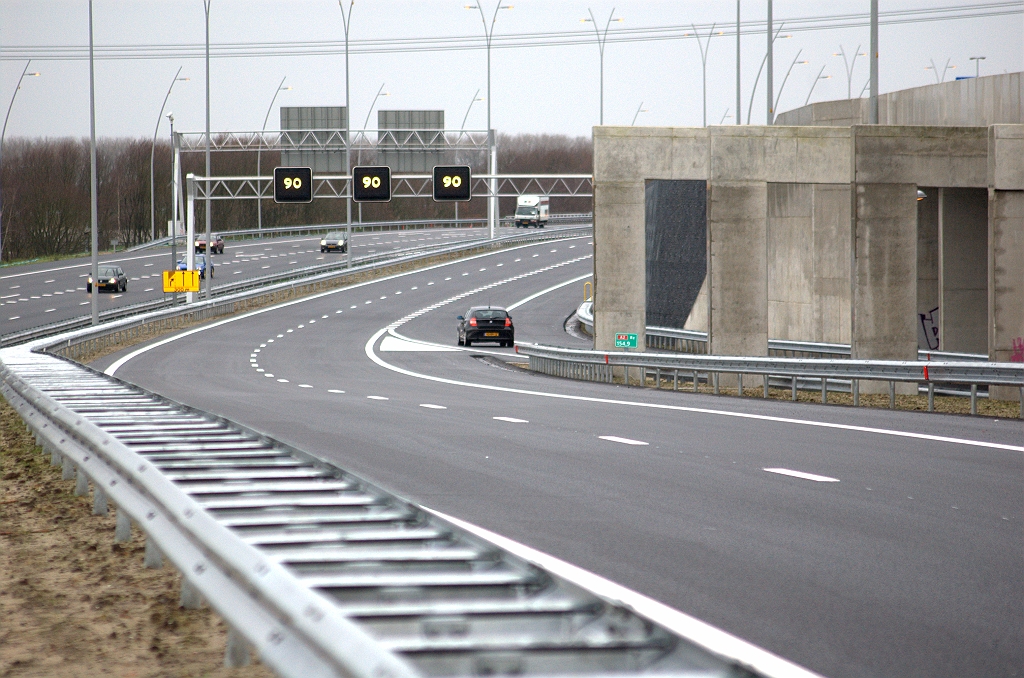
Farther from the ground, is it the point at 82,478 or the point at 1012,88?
the point at 1012,88

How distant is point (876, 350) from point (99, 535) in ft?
71.0

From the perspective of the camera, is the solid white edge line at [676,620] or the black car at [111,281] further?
the black car at [111,281]

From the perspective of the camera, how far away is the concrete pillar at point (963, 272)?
111ft

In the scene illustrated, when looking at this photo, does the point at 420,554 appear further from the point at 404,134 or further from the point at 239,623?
the point at 404,134

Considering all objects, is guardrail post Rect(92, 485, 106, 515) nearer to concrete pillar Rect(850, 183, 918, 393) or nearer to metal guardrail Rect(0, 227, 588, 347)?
concrete pillar Rect(850, 183, 918, 393)

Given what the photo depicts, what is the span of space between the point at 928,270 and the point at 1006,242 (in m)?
12.3

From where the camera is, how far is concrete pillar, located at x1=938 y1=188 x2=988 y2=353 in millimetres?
33750

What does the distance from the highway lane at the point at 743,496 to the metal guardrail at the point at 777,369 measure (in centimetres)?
153

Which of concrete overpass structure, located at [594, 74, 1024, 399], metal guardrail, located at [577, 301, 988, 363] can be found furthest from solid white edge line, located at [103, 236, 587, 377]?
metal guardrail, located at [577, 301, 988, 363]

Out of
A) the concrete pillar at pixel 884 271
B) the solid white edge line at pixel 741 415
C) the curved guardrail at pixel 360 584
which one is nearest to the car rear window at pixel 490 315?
the solid white edge line at pixel 741 415

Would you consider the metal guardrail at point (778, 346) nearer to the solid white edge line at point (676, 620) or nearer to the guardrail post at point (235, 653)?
the solid white edge line at point (676, 620)

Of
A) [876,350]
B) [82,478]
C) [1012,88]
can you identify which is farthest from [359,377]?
[82,478]

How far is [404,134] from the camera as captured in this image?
77875mm

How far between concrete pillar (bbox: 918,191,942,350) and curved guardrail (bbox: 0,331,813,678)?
30.8 meters
